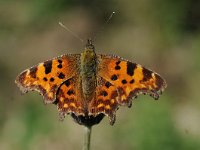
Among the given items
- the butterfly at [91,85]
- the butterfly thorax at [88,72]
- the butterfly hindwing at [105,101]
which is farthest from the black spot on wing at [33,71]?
the butterfly hindwing at [105,101]

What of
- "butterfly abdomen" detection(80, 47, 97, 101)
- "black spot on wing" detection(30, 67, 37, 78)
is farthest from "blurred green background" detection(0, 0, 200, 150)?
"black spot on wing" detection(30, 67, 37, 78)

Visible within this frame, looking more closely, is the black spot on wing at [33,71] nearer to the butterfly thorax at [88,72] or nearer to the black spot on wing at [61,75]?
the black spot on wing at [61,75]

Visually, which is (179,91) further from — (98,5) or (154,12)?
(98,5)

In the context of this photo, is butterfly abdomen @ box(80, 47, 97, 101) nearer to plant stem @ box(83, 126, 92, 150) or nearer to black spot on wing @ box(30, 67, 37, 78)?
plant stem @ box(83, 126, 92, 150)

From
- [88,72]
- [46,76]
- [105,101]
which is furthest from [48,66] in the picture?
[105,101]

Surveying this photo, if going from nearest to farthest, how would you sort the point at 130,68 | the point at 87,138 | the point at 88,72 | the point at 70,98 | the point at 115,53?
the point at 87,138
the point at 70,98
the point at 130,68
the point at 88,72
the point at 115,53

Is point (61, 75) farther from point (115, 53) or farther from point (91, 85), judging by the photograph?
point (115, 53)

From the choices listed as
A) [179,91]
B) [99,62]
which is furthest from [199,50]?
[99,62]
